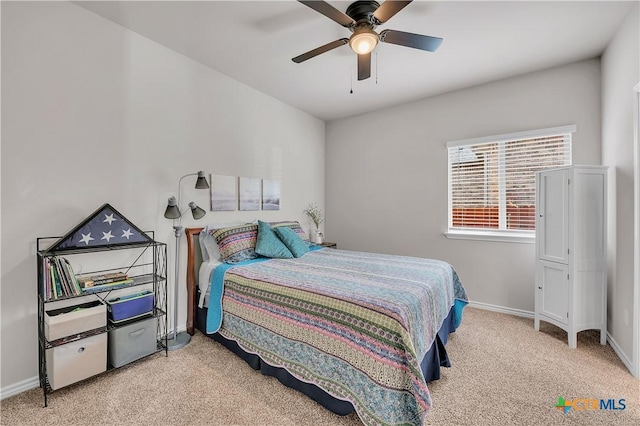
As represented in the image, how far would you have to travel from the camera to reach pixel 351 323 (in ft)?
5.49

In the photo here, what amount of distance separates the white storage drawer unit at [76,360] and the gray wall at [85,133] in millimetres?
345

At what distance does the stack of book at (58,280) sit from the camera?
184cm

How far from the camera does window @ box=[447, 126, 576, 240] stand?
124 inches

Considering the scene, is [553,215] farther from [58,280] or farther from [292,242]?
[58,280]

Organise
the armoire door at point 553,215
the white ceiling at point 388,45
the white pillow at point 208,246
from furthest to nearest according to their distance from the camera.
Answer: the white pillow at point 208,246 < the armoire door at point 553,215 < the white ceiling at point 388,45

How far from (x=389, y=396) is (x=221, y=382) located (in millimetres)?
1250

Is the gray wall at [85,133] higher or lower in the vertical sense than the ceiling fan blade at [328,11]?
lower

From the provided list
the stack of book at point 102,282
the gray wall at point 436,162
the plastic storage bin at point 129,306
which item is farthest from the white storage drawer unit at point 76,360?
the gray wall at point 436,162

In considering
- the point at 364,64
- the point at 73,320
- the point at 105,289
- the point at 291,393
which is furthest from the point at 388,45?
the point at 73,320

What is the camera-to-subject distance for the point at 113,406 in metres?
1.76

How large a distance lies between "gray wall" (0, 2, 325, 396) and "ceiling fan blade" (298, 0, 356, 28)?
178 cm

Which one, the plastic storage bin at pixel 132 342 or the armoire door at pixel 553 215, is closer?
the plastic storage bin at pixel 132 342

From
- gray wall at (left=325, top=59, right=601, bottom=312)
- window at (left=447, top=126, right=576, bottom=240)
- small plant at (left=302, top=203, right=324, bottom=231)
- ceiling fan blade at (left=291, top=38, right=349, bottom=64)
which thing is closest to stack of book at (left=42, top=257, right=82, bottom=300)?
ceiling fan blade at (left=291, top=38, right=349, bottom=64)

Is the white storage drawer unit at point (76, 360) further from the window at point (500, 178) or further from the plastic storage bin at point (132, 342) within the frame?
the window at point (500, 178)
